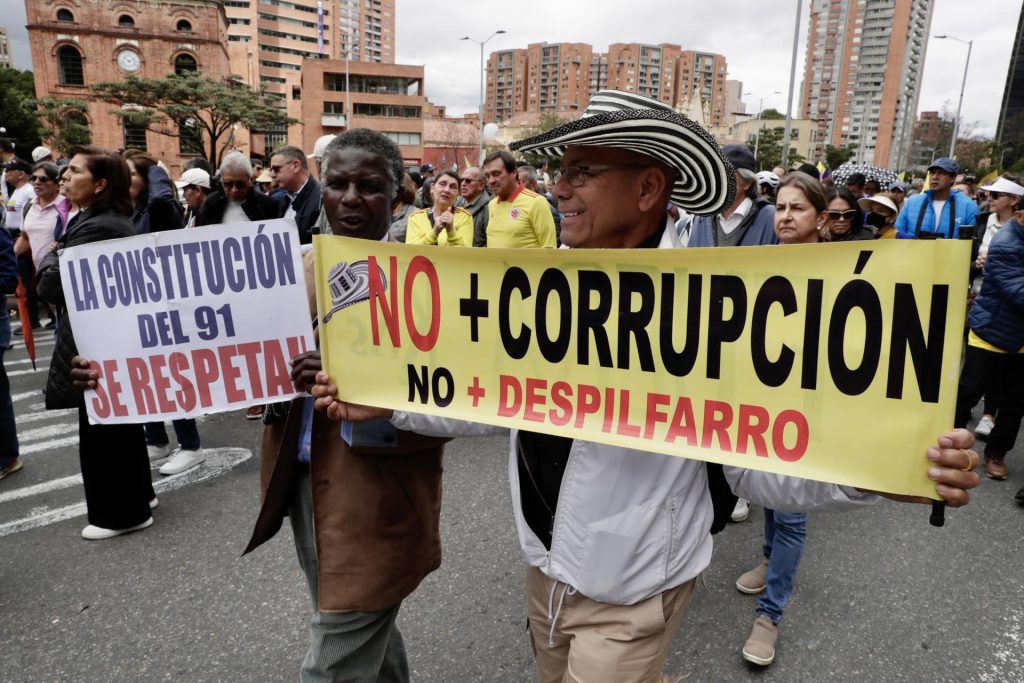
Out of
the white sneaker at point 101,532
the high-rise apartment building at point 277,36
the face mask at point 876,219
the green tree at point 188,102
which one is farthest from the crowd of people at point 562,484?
Result: the high-rise apartment building at point 277,36

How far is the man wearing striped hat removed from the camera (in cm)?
143

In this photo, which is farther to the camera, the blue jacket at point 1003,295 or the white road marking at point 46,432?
the white road marking at point 46,432

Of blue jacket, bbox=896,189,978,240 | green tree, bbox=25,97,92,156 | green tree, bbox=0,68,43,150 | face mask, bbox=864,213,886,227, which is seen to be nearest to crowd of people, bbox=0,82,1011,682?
face mask, bbox=864,213,886,227

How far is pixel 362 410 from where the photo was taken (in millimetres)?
1763

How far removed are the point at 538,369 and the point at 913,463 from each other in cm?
79

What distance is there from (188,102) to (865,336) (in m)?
55.2

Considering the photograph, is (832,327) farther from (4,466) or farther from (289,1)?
(289,1)

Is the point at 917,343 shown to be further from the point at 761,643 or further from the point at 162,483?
the point at 162,483

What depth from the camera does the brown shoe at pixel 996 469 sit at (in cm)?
460

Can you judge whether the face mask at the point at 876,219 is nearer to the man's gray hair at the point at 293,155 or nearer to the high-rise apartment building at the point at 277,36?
the man's gray hair at the point at 293,155

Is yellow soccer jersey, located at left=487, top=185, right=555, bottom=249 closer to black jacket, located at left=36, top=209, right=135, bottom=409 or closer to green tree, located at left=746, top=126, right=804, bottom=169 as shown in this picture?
black jacket, located at left=36, top=209, right=135, bottom=409

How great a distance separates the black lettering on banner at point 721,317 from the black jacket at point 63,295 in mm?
2843

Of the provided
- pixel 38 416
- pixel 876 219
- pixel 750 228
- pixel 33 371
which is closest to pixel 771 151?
pixel 876 219

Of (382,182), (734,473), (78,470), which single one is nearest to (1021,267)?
(734,473)
